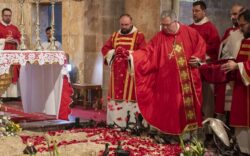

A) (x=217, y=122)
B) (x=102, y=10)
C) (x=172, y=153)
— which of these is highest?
(x=102, y=10)

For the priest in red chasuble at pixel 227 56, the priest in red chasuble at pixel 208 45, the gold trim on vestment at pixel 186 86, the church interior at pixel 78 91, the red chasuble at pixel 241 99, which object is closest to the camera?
the red chasuble at pixel 241 99

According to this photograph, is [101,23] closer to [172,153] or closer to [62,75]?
[62,75]

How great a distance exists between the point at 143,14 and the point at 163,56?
232cm

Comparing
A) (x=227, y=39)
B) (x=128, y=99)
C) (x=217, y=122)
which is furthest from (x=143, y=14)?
(x=217, y=122)

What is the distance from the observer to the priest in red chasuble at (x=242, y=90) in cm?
632

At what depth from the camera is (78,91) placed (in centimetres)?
1172

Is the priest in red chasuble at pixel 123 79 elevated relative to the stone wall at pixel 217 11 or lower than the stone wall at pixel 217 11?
lower

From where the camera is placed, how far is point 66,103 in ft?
26.7

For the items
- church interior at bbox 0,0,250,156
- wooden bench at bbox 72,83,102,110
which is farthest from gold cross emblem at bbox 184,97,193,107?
wooden bench at bbox 72,83,102,110

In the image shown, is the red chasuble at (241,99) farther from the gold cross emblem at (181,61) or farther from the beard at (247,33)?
the gold cross emblem at (181,61)

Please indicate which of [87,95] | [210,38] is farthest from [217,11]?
[210,38]

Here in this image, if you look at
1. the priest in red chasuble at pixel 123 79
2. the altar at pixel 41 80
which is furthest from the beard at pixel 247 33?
the altar at pixel 41 80

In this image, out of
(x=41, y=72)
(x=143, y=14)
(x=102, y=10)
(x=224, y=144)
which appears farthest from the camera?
(x=102, y=10)

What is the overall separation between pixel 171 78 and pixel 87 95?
452 cm
